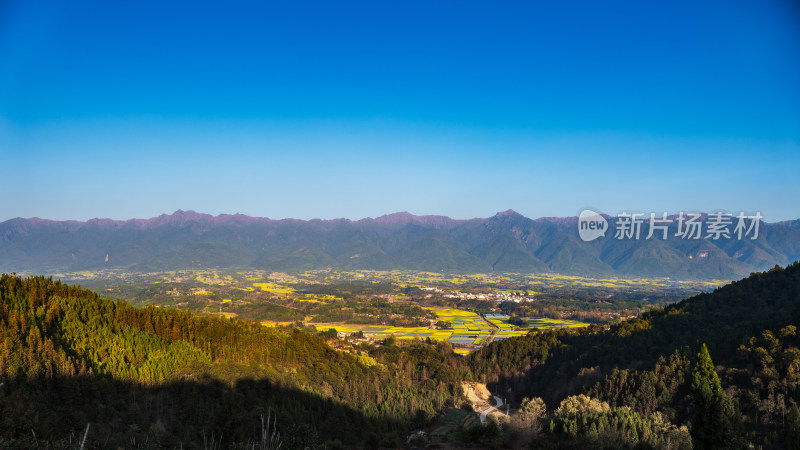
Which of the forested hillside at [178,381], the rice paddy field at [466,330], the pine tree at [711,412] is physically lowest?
the rice paddy field at [466,330]

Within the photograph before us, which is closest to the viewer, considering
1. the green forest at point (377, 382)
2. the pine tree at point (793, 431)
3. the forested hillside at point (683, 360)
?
the pine tree at point (793, 431)

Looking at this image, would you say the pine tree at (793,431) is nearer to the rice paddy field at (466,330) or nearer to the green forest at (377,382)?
the green forest at (377,382)

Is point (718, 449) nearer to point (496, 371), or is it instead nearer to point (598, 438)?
point (598, 438)

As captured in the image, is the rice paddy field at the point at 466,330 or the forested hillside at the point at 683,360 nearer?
the forested hillside at the point at 683,360

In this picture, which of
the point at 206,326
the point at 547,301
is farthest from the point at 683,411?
the point at 547,301

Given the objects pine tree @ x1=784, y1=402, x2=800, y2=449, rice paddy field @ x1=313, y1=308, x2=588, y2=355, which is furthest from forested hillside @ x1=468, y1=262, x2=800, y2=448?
rice paddy field @ x1=313, y1=308, x2=588, y2=355

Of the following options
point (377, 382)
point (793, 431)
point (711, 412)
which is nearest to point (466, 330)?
point (377, 382)

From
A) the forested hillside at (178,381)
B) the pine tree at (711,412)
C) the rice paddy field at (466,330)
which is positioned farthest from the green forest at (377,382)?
the rice paddy field at (466,330)

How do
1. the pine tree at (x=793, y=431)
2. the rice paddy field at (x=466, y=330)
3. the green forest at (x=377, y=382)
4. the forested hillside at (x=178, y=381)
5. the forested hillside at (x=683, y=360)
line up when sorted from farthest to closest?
1. the rice paddy field at (x=466, y=330)
2. the forested hillside at (x=683, y=360)
3. the forested hillside at (x=178, y=381)
4. the green forest at (x=377, y=382)
5. the pine tree at (x=793, y=431)

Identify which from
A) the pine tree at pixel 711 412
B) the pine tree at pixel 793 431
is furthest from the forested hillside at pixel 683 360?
the pine tree at pixel 711 412

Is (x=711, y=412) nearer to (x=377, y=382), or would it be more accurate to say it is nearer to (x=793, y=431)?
(x=793, y=431)

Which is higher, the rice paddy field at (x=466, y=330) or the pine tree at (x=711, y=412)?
the pine tree at (x=711, y=412)
